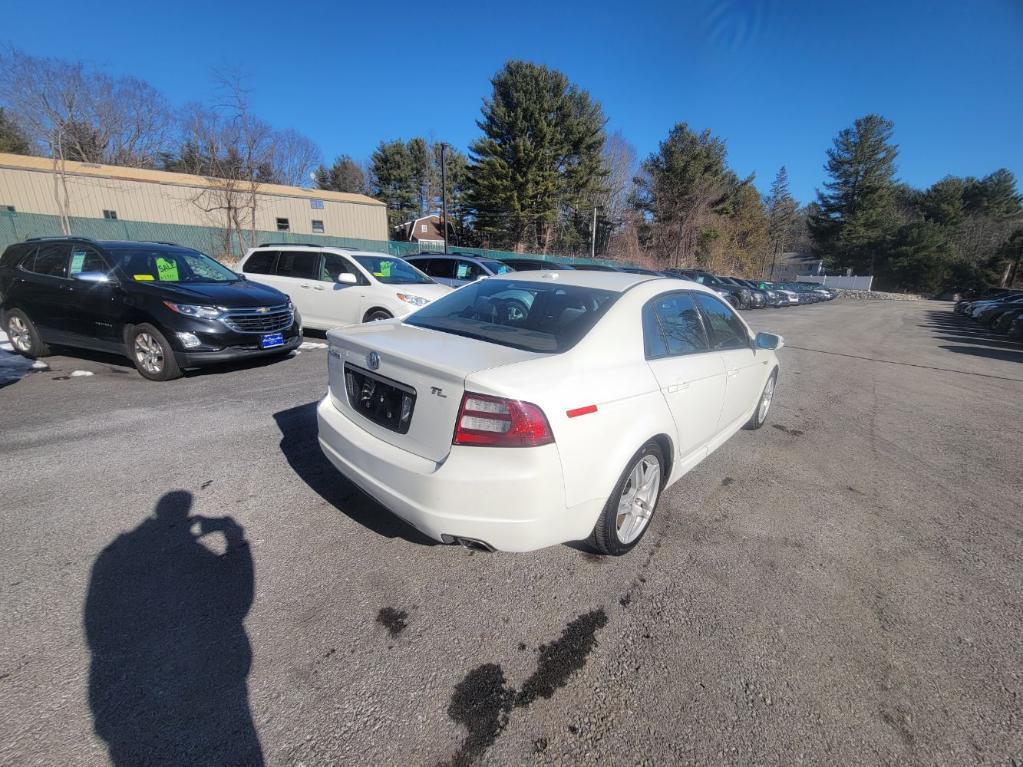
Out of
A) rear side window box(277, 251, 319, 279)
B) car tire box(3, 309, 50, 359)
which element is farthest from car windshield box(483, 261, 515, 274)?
car tire box(3, 309, 50, 359)

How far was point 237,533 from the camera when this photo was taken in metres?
2.56

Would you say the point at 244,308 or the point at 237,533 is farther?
the point at 244,308

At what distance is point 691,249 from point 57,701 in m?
53.0

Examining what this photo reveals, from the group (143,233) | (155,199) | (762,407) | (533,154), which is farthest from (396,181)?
(762,407)

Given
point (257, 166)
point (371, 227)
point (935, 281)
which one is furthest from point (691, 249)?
point (257, 166)

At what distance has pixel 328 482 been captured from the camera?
10.3 feet

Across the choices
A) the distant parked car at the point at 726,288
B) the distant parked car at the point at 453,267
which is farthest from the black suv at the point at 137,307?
the distant parked car at the point at 726,288

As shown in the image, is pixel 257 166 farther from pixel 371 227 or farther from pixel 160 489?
pixel 160 489

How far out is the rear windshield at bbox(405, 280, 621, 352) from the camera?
2.45 meters

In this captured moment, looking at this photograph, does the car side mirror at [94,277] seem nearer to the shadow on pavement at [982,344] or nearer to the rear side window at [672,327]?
the rear side window at [672,327]

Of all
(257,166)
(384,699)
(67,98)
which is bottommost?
(384,699)

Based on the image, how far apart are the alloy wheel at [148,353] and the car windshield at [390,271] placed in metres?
3.37

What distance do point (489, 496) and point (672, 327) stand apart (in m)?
1.75

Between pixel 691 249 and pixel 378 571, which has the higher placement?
pixel 691 249
